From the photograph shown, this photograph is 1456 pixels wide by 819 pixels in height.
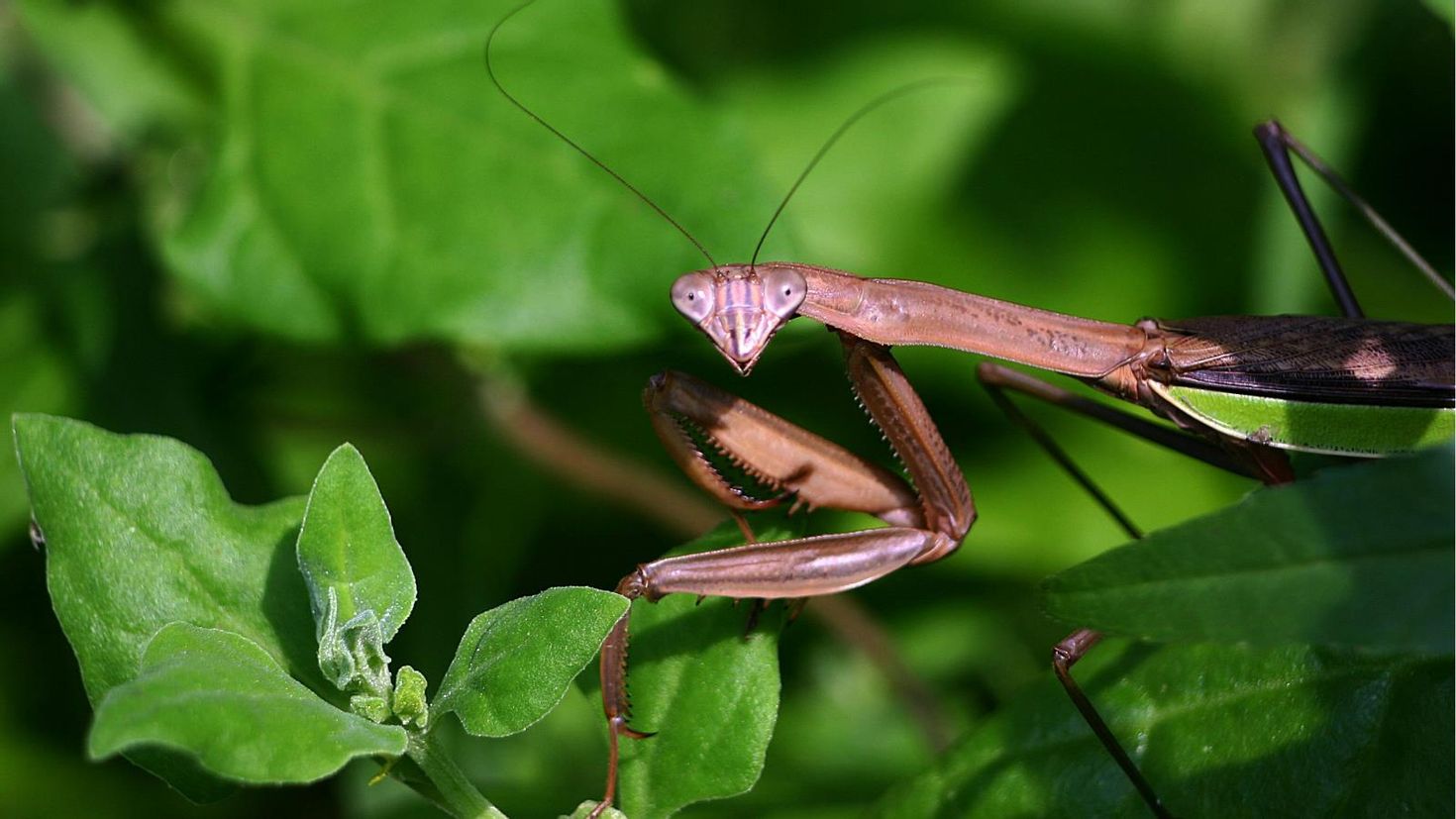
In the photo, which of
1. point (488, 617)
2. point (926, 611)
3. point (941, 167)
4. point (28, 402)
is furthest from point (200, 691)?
point (941, 167)

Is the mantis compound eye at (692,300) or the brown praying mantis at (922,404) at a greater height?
the mantis compound eye at (692,300)

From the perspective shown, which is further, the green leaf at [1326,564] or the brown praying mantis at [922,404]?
the brown praying mantis at [922,404]

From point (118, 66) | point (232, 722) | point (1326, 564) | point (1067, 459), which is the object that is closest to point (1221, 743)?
point (1326, 564)

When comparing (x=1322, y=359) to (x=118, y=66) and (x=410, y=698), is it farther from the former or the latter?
(x=118, y=66)

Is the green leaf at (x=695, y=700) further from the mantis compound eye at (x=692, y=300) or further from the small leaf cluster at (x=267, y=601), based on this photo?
the mantis compound eye at (x=692, y=300)

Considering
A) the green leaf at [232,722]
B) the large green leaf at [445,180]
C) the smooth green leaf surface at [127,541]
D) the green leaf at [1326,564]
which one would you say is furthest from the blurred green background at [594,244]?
the green leaf at [1326,564]

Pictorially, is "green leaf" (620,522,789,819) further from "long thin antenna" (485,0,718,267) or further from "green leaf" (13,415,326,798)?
"long thin antenna" (485,0,718,267)

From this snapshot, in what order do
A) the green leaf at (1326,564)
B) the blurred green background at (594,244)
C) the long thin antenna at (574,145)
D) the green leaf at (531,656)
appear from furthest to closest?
1. the blurred green background at (594,244)
2. the long thin antenna at (574,145)
3. the green leaf at (531,656)
4. the green leaf at (1326,564)
